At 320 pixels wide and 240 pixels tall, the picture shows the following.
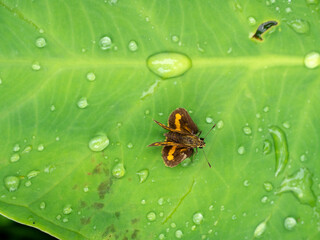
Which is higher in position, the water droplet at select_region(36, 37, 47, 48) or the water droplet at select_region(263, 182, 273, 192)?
the water droplet at select_region(36, 37, 47, 48)

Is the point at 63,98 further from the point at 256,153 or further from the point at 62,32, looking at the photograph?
the point at 256,153

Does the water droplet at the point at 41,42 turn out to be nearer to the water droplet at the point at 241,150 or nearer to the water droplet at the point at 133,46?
the water droplet at the point at 133,46

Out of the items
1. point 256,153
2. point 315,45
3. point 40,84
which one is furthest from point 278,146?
point 40,84

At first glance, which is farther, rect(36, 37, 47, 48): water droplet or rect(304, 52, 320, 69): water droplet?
rect(304, 52, 320, 69): water droplet

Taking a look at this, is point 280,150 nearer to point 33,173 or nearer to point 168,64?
point 168,64

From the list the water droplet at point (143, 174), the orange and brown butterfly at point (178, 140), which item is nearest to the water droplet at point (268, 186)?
the orange and brown butterfly at point (178, 140)

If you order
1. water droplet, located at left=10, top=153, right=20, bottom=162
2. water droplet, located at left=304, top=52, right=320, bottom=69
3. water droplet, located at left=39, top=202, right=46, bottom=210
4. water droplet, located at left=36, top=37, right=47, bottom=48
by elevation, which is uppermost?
water droplet, located at left=304, top=52, right=320, bottom=69

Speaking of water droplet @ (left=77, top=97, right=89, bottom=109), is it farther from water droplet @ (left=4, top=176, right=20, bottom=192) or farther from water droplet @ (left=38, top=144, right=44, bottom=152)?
water droplet @ (left=4, top=176, right=20, bottom=192)

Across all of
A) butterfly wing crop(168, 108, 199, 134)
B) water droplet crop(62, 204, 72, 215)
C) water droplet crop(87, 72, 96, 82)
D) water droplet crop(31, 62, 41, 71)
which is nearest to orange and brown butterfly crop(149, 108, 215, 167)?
butterfly wing crop(168, 108, 199, 134)
